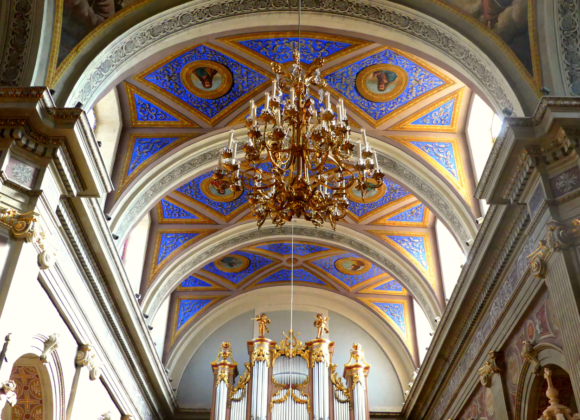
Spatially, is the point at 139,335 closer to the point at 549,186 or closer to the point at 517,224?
the point at 517,224

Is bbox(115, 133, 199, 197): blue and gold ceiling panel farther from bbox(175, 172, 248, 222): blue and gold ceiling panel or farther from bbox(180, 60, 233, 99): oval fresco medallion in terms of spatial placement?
bbox(175, 172, 248, 222): blue and gold ceiling panel

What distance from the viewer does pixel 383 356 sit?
15781mm

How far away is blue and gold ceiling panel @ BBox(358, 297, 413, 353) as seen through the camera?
1546cm

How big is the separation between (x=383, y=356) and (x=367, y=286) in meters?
1.81

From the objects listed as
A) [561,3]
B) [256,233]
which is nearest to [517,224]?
[561,3]

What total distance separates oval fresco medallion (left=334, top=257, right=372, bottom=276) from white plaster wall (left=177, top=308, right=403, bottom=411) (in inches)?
58.3

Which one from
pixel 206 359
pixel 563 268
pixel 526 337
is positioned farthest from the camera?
pixel 206 359

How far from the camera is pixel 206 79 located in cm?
999

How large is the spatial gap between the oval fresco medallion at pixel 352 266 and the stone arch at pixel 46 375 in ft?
27.4

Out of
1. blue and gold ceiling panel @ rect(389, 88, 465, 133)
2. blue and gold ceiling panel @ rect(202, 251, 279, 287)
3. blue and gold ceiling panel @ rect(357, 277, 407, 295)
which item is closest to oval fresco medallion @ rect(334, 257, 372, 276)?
blue and gold ceiling panel @ rect(357, 277, 407, 295)

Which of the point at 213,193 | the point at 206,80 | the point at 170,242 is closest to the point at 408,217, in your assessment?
the point at 213,193

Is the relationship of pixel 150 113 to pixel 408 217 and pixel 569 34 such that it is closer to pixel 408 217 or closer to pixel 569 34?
pixel 408 217

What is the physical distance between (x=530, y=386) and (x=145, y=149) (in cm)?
694

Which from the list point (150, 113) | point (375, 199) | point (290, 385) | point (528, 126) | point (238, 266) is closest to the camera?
point (528, 126)
